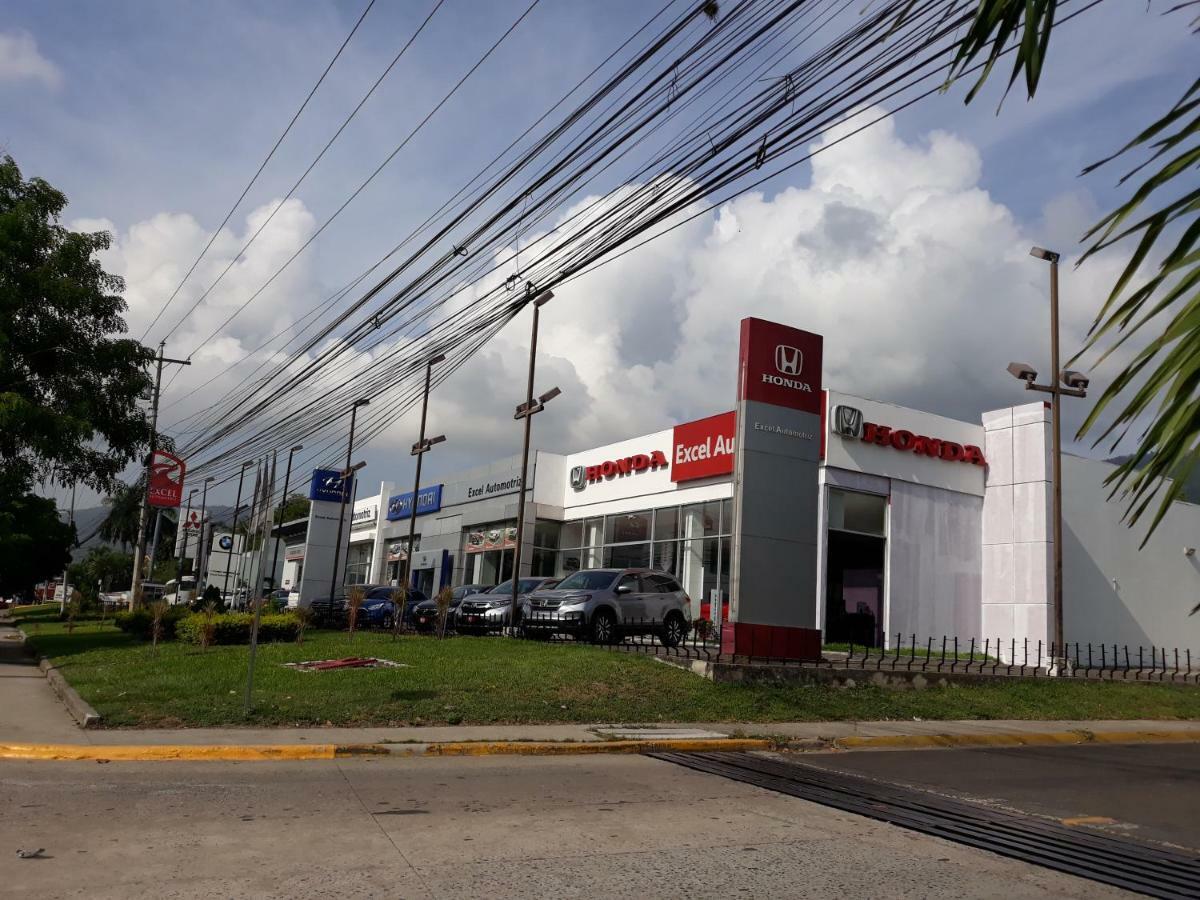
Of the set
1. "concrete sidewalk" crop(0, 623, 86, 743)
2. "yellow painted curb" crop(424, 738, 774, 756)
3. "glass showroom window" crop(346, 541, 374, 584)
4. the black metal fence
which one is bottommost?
"concrete sidewalk" crop(0, 623, 86, 743)

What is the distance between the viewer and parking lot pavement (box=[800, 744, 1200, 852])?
8.53 m

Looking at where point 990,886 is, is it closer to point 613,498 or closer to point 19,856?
point 19,856

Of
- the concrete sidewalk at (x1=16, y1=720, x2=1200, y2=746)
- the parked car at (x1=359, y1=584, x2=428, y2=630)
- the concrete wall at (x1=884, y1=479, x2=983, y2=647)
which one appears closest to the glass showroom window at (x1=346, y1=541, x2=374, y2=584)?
the parked car at (x1=359, y1=584, x2=428, y2=630)

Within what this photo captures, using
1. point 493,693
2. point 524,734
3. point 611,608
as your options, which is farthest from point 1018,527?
point 524,734

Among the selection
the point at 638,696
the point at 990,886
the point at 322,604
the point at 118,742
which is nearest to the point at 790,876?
the point at 990,886

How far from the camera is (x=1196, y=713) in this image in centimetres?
1877

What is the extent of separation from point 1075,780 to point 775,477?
804 cm

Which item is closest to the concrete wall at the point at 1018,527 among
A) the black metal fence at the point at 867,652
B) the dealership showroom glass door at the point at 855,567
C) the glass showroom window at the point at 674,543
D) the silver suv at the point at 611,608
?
the black metal fence at the point at 867,652

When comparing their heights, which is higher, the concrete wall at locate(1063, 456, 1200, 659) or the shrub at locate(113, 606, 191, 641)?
the concrete wall at locate(1063, 456, 1200, 659)

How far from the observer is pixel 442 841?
260 inches

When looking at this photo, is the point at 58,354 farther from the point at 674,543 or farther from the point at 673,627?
the point at 674,543

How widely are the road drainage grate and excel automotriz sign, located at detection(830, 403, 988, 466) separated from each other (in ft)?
60.6

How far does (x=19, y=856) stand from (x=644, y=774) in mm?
5808

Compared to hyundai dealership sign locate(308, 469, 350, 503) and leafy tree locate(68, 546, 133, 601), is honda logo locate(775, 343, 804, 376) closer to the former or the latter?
hyundai dealership sign locate(308, 469, 350, 503)
